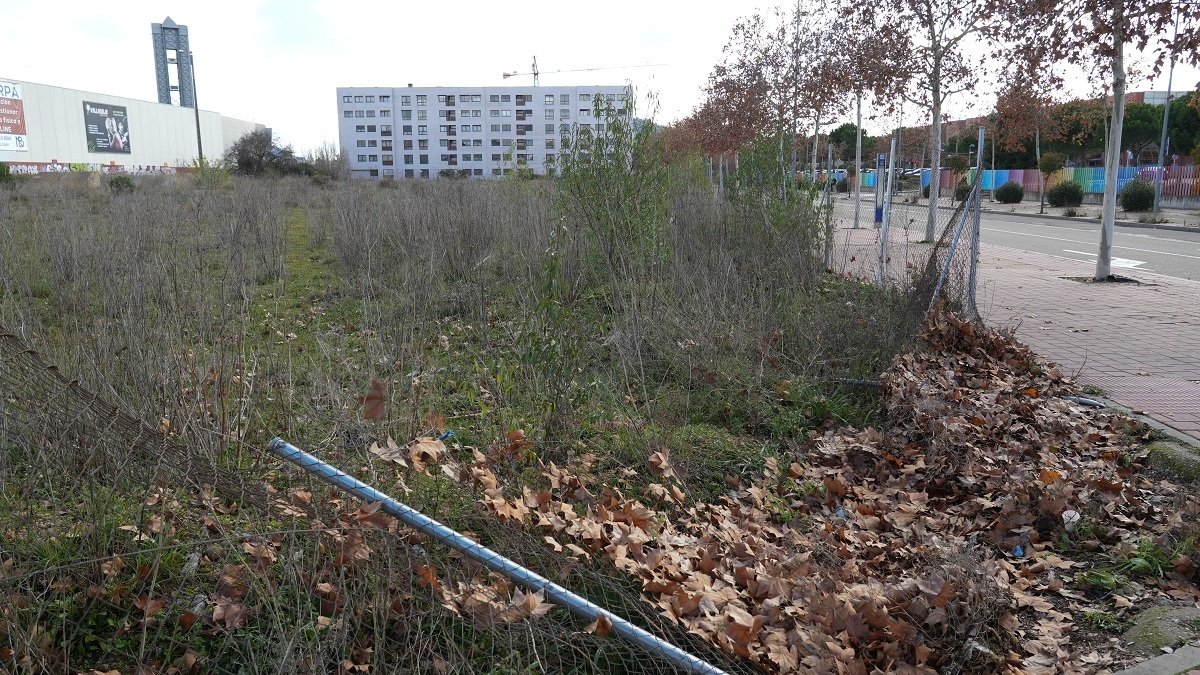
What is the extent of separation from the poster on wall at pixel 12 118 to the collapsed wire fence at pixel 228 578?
63849mm

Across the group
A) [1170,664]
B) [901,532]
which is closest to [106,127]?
[901,532]

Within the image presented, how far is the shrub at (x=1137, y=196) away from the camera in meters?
30.0

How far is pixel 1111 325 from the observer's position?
8.72 meters

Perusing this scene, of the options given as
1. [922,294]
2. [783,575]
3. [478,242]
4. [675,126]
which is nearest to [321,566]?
[783,575]

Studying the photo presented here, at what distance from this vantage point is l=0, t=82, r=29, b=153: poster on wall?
54.6 metres

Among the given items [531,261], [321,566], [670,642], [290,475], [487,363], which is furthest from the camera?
[531,261]

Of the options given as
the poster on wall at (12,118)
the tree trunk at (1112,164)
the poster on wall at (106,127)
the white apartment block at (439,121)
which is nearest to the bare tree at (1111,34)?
the tree trunk at (1112,164)

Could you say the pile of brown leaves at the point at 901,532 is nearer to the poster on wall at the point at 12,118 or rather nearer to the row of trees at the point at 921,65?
the row of trees at the point at 921,65

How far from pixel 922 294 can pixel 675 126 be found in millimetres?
28953

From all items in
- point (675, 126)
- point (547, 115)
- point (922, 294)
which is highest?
point (547, 115)

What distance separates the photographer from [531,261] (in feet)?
27.6

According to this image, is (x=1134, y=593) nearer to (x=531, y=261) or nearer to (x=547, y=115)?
(x=531, y=261)

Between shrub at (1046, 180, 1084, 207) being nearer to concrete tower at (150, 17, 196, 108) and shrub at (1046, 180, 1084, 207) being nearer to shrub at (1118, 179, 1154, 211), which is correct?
A: shrub at (1118, 179, 1154, 211)

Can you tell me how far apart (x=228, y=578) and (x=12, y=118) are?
6577 cm
